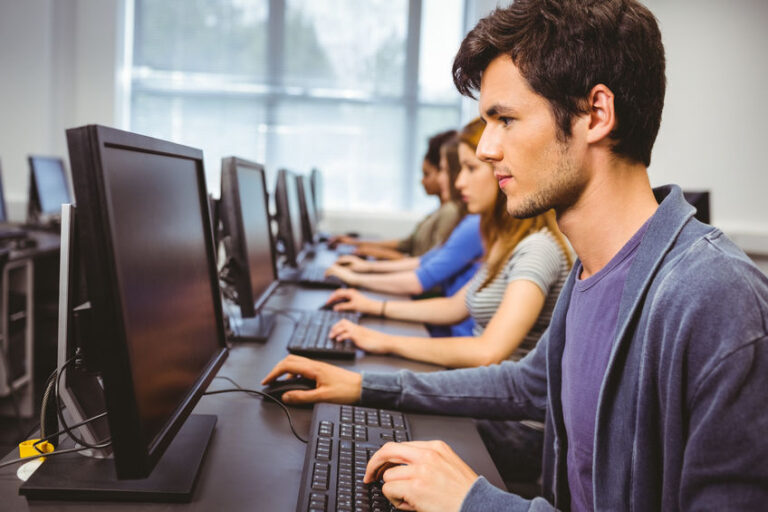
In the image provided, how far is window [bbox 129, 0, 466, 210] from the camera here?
4.91 metres

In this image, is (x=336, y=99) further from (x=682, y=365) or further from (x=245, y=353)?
(x=682, y=365)

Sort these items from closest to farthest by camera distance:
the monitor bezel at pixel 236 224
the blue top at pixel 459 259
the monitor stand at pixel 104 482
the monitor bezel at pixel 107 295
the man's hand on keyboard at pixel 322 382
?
the monitor bezel at pixel 107 295
the monitor stand at pixel 104 482
the man's hand on keyboard at pixel 322 382
the monitor bezel at pixel 236 224
the blue top at pixel 459 259

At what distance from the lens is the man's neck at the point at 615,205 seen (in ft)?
2.76

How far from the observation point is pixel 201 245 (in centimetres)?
96

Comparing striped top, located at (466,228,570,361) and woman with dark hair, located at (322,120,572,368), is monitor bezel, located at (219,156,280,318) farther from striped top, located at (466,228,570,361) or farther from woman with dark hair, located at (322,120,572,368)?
striped top, located at (466,228,570,361)

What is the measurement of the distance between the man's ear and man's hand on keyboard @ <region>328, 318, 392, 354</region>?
751 mm

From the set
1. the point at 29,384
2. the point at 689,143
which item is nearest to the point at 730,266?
the point at 29,384

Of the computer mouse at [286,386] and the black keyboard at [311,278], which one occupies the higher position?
the computer mouse at [286,386]

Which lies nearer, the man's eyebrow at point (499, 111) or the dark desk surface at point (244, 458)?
the dark desk surface at point (244, 458)

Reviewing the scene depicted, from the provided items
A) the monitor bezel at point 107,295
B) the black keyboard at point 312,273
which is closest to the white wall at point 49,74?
the black keyboard at point 312,273

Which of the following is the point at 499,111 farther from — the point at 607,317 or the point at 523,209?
the point at 607,317

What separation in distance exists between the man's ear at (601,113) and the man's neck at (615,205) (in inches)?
1.8

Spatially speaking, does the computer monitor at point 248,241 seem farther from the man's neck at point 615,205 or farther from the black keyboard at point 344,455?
the man's neck at point 615,205

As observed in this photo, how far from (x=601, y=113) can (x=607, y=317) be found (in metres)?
0.28
